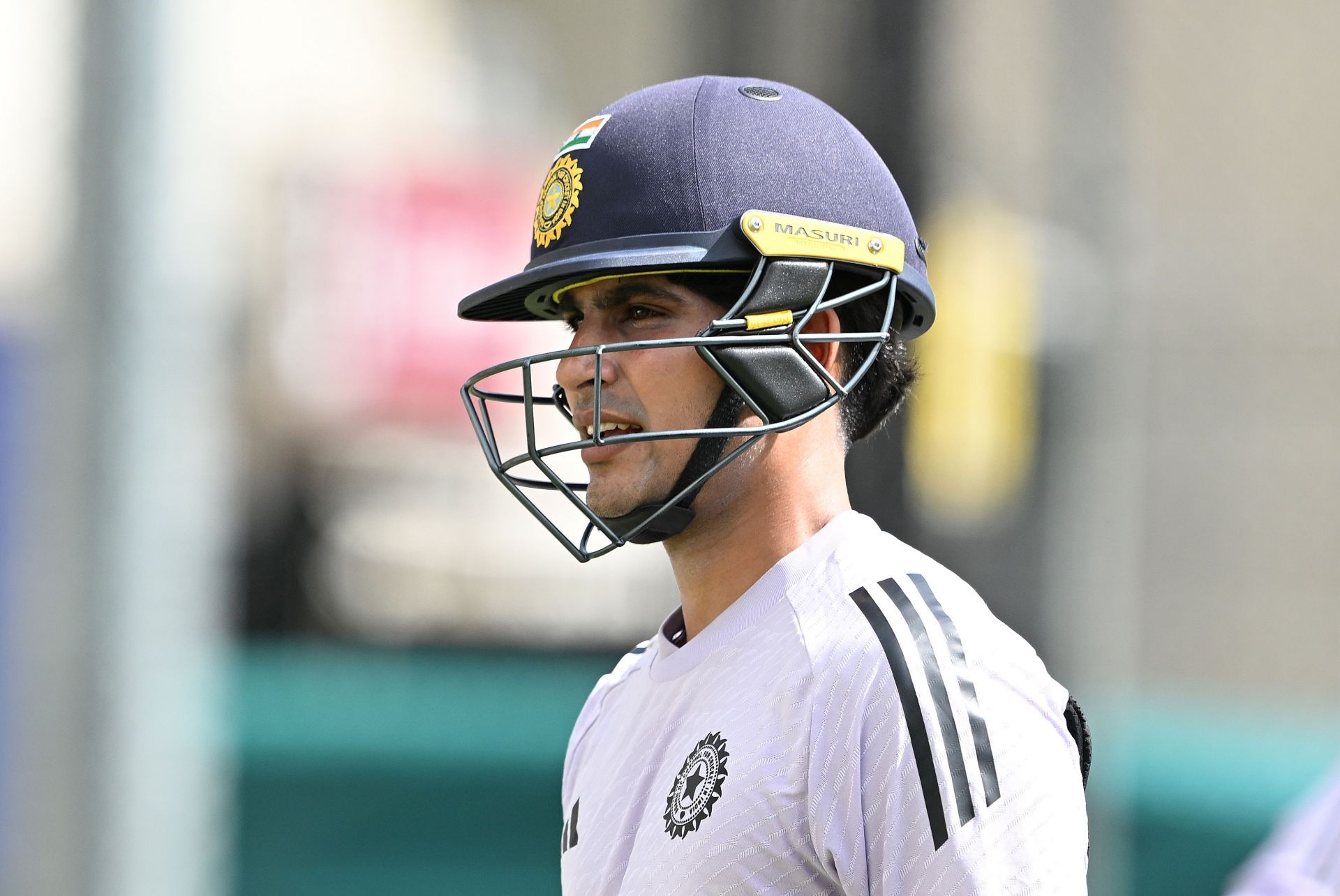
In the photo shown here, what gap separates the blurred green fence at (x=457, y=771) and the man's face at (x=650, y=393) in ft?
13.0

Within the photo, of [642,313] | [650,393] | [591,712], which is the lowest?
[591,712]

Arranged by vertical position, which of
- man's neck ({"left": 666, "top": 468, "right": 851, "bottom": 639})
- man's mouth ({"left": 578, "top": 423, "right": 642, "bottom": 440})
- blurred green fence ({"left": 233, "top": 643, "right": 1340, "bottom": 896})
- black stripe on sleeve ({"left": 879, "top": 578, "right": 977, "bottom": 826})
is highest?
man's mouth ({"left": 578, "top": 423, "right": 642, "bottom": 440})

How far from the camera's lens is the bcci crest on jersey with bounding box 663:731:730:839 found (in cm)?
205

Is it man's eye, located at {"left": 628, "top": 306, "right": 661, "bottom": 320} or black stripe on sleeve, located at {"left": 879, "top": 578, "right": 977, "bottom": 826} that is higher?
man's eye, located at {"left": 628, "top": 306, "right": 661, "bottom": 320}

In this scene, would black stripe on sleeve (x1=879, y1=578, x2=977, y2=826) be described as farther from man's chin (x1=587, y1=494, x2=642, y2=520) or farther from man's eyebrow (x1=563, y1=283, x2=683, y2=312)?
man's eyebrow (x1=563, y1=283, x2=683, y2=312)

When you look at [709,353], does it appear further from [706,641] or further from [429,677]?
[429,677]

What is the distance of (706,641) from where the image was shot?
2312 millimetres

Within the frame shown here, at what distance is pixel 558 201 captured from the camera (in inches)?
96.2

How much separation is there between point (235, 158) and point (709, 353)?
5.37 m

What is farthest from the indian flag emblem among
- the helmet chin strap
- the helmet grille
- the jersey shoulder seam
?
the jersey shoulder seam

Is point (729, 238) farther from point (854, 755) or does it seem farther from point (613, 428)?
point (854, 755)

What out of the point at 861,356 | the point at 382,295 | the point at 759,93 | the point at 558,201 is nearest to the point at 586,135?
the point at 558,201

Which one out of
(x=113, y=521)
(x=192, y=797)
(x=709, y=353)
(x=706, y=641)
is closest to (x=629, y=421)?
(x=709, y=353)

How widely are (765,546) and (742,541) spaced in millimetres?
36
